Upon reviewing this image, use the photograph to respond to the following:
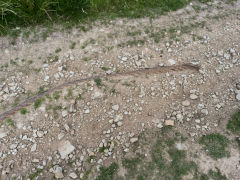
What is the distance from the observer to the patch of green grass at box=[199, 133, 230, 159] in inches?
180

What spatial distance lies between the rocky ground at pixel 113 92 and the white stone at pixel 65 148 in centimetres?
2

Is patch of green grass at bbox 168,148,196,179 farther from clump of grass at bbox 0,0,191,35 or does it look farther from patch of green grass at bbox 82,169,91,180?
clump of grass at bbox 0,0,191,35

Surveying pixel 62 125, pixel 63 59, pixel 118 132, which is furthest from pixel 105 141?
pixel 63 59

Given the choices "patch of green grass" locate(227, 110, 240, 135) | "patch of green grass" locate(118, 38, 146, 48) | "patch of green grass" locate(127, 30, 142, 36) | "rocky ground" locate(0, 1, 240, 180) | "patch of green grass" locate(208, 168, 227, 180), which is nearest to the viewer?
"patch of green grass" locate(208, 168, 227, 180)

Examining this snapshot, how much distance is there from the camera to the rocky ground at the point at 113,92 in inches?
184

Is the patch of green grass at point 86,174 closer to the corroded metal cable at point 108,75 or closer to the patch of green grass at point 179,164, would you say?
the patch of green grass at point 179,164

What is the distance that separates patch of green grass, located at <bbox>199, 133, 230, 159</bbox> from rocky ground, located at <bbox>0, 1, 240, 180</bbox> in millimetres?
110

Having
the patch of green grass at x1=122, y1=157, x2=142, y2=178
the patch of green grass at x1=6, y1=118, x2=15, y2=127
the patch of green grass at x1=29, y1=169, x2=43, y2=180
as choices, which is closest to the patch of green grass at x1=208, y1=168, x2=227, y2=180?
the patch of green grass at x1=122, y1=157, x2=142, y2=178

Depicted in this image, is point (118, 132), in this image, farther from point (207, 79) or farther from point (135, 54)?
point (207, 79)

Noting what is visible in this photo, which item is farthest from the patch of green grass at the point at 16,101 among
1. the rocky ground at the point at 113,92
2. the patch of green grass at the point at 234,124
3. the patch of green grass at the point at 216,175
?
the patch of green grass at the point at 234,124

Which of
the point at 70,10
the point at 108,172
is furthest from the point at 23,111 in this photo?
the point at 70,10

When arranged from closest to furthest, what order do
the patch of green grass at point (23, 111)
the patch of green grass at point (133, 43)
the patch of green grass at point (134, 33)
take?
the patch of green grass at point (23, 111)
the patch of green grass at point (133, 43)
the patch of green grass at point (134, 33)

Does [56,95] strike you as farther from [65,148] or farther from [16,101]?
[65,148]

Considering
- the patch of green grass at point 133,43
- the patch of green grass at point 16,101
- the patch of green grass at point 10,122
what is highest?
the patch of green grass at point 133,43
